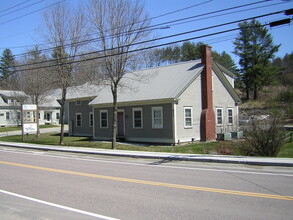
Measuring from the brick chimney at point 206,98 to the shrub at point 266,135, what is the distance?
9135 mm

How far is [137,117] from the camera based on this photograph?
25.0 metres

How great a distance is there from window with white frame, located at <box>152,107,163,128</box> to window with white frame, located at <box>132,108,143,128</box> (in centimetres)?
143

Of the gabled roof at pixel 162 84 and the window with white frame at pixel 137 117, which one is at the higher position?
the gabled roof at pixel 162 84

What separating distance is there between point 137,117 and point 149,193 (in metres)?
17.4

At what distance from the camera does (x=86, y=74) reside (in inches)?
863

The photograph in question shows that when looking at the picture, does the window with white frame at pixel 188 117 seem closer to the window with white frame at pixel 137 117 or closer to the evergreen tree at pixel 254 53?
the window with white frame at pixel 137 117

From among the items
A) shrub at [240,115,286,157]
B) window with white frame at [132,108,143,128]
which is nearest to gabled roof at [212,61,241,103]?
window with white frame at [132,108,143,128]

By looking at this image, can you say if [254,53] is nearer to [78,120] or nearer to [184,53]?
[184,53]

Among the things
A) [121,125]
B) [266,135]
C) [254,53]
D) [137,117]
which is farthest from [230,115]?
[254,53]

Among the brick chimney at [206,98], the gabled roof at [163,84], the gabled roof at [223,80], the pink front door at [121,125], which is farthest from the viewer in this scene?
the gabled roof at [223,80]

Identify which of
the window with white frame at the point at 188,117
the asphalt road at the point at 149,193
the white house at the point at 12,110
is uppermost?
the white house at the point at 12,110

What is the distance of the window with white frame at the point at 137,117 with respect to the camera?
977 inches

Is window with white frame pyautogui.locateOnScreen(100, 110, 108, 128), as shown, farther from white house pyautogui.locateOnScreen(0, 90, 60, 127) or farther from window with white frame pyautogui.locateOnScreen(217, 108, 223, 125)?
white house pyautogui.locateOnScreen(0, 90, 60, 127)

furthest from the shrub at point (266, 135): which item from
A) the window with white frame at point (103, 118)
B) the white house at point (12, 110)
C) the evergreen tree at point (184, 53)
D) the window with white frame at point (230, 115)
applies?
the evergreen tree at point (184, 53)
